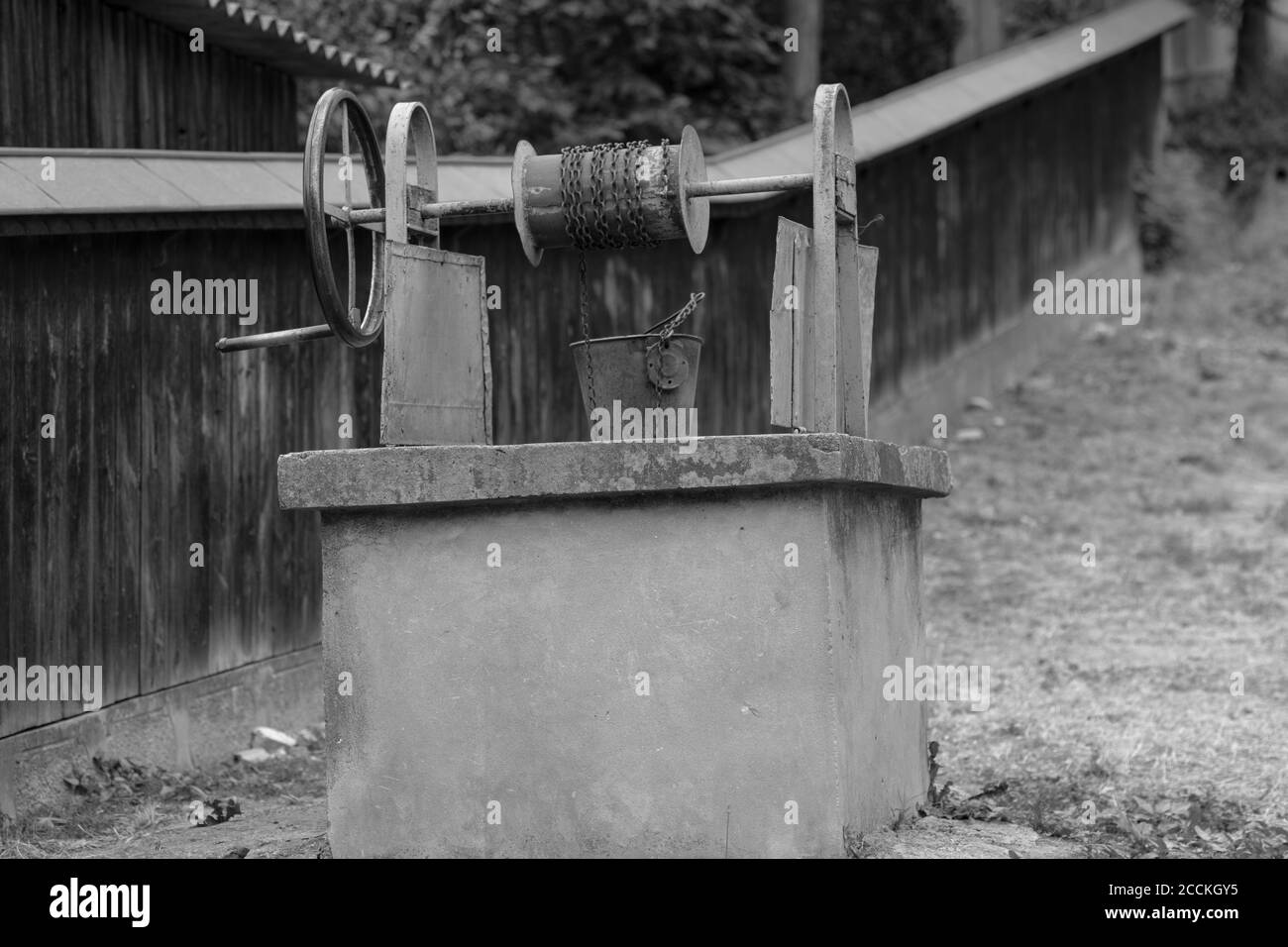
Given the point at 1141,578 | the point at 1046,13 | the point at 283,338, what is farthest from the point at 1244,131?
the point at 283,338

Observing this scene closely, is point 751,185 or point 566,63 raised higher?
point 566,63

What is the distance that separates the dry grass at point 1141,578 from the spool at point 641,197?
103 inches

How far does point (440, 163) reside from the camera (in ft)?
33.9

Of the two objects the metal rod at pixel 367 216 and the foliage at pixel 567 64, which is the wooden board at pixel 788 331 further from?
the foliage at pixel 567 64

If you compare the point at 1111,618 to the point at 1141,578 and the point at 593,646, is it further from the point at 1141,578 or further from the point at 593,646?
the point at 593,646

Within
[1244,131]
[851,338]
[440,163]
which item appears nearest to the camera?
[851,338]

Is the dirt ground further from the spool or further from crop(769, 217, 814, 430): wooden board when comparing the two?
the spool

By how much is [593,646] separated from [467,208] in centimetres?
168

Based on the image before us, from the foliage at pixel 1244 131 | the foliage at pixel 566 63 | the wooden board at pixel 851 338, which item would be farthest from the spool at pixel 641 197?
the foliage at pixel 1244 131

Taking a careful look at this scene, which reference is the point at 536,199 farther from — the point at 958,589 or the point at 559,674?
the point at 958,589

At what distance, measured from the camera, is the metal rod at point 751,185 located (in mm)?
5637

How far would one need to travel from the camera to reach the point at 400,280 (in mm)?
5934
